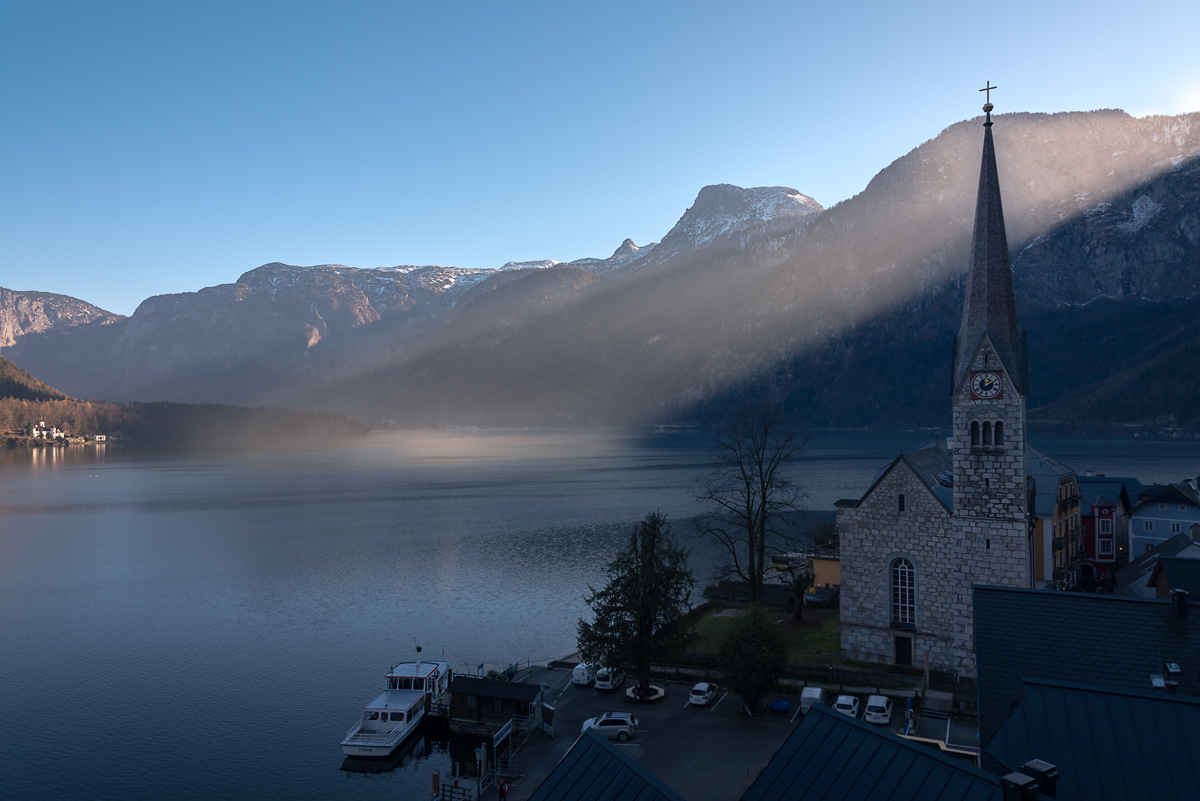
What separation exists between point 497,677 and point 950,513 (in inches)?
948

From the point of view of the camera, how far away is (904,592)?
37.0 metres

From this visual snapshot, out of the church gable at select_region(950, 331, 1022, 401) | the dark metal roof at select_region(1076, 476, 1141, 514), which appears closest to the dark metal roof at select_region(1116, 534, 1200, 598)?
the dark metal roof at select_region(1076, 476, 1141, 514)

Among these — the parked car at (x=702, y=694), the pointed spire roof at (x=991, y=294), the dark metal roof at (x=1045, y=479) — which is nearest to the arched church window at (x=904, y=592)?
the pointed spire roof at (x=991, y=294)

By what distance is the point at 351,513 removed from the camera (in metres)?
117

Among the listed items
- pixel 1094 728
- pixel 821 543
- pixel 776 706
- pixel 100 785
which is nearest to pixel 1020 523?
pixel 776 706

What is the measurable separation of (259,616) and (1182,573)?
61.7 m

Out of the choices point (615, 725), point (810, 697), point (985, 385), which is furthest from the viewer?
point (985, 385)

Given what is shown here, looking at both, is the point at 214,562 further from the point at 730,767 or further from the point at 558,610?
the point at 730,767

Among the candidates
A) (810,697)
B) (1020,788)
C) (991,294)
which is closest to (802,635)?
(810,697)

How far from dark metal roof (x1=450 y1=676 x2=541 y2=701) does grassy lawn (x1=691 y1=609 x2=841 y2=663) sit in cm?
886

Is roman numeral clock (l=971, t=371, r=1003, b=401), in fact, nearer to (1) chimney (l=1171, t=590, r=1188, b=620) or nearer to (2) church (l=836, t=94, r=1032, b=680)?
(2) church (l=836, t=94, r=1032, b=680)

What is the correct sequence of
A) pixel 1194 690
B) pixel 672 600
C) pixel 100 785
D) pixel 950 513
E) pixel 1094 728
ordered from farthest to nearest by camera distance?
pixel 672 600 < pixel 950 513 < pixel 100 785 < pixel 1194 690 < pixel 1094 728

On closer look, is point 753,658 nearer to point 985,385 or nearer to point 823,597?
point 985,385

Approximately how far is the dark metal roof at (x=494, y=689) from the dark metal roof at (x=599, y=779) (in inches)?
870
